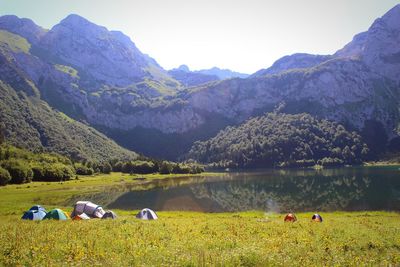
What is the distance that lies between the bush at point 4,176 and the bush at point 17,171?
4702 mm

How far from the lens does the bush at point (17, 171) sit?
416 ft

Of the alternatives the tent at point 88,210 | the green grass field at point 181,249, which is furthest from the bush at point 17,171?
the green grass field at point 181,249

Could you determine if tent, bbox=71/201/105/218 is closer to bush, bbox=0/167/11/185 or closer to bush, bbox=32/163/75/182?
bush, bbox=0/167/11/185

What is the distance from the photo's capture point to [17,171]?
12738 cm

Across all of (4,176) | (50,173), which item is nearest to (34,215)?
(4,176)

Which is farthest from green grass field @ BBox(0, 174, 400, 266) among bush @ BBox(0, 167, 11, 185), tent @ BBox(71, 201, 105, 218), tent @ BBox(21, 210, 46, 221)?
bush @ BBox(0, 167, 11, 185)

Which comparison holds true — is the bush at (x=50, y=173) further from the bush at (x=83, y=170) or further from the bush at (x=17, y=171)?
the bush at (x=83, y=170)

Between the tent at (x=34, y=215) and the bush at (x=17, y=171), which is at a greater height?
the tent at (x=34, y=215)

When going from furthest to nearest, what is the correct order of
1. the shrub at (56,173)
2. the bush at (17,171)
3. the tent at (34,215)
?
the shrub at (56,173), the bush at (17,171), the tent at (34,215)

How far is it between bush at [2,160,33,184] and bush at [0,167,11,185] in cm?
470

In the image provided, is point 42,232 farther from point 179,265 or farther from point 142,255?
point 179,265

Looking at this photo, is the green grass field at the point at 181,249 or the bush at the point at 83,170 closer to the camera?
the green grass field at the point at 181,249

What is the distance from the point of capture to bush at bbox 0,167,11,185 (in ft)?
389

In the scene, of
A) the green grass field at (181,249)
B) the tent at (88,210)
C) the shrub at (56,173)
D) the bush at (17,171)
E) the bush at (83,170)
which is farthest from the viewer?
the bush at (83,170)
